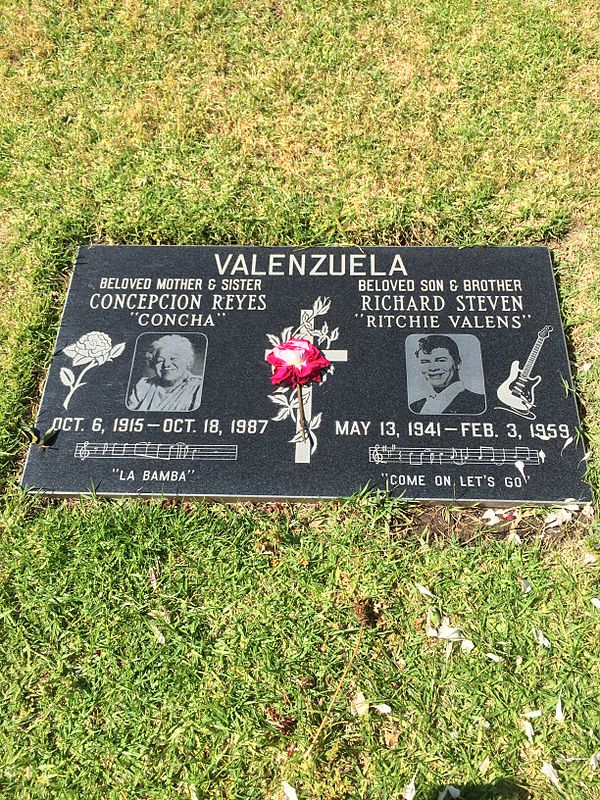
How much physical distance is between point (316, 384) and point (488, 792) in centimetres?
175

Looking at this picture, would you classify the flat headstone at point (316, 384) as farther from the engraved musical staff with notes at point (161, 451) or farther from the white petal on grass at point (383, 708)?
the white petal on grass at point (383, 708)

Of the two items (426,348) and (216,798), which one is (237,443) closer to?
(426,348)

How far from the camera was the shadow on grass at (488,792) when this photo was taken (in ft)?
7.34

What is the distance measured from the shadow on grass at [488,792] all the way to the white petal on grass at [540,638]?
20.0 inches

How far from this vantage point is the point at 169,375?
3.04m

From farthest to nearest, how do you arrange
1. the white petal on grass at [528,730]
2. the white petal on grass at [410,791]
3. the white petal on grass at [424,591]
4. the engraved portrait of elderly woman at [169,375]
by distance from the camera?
the engraved portrait of elderly woman at [169,375] → the white petal on grass at [424,591] → the white petal on grass at [528,730] → the white petal on grass at [410,791]

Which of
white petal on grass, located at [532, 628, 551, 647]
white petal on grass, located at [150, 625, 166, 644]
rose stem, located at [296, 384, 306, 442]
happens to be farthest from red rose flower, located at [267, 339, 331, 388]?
white petal on grass, located at [532, 628, 551, 647]

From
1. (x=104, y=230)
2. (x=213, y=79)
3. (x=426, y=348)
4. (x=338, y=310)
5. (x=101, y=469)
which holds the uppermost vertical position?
(x=213, y=79)

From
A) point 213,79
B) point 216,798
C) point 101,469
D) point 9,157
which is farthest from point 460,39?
point 216,798

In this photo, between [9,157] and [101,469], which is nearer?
[101,469]

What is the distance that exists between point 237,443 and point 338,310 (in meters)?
0.86

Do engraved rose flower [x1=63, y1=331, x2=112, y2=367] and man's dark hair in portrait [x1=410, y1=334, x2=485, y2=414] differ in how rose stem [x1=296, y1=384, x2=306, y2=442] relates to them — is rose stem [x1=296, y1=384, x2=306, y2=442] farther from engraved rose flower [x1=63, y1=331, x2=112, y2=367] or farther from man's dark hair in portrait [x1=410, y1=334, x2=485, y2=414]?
engraved rose flower [x1=63, y1=331, x2=112, y2=367]

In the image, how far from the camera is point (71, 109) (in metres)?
4.17

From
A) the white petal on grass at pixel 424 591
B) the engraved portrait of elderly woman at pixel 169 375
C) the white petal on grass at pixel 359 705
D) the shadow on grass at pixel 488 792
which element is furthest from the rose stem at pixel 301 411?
the shadow on grass at pixel 488 792
